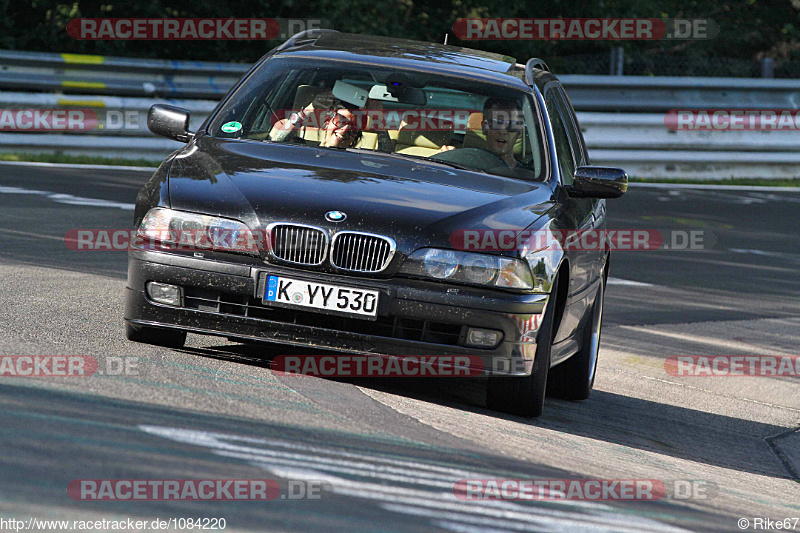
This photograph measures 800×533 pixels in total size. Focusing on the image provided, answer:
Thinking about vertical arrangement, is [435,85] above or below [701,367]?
above

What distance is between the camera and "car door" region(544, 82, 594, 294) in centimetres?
680

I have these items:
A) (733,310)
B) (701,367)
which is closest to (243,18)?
(733,310)

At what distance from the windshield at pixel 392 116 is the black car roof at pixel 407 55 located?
0.09 meters

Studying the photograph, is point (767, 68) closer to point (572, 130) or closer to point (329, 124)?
point (572, 130)

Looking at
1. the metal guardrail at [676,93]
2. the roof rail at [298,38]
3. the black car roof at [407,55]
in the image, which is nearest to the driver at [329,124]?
the black car roof at [407,55]

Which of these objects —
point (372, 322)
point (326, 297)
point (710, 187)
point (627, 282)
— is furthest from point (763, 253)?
point (326, 297)

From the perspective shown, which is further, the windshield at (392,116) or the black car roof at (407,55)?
the black car roof at (407,55)

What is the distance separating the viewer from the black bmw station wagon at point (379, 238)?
586cm

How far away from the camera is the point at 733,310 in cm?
1125

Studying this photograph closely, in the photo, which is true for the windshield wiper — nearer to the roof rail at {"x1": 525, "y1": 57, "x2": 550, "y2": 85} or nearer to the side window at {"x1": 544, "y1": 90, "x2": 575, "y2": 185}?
the side window at {"x1": 544, "y1": 90, "x2": 575, "y2": 185}

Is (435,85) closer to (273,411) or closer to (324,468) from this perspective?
(273,411)

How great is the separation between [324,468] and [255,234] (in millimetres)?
1620

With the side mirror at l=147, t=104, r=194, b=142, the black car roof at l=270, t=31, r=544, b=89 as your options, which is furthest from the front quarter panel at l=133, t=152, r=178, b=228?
the black car roof at l=270, t=31, r=544, b=89

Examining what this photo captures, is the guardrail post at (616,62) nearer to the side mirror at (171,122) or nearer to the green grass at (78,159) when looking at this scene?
the green grass at (78,159)
